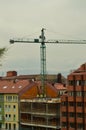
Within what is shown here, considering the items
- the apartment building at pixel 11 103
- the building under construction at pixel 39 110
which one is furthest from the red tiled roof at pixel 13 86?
the building under construction at pixel 39 110

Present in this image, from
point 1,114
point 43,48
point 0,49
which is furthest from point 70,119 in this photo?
point 0,49

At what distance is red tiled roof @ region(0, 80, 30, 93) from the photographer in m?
100

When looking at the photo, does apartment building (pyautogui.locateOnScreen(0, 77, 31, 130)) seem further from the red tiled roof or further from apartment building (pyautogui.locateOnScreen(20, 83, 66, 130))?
apartment building (pyautogui.locateOnScreen(20, 83, 66, 130))

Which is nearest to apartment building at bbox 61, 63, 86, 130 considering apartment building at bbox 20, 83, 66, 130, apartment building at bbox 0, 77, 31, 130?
apartment building at bbox 20, 83, 66, 130

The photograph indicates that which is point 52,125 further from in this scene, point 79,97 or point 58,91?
point 58,91

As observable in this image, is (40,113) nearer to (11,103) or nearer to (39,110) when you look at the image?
(39,110)

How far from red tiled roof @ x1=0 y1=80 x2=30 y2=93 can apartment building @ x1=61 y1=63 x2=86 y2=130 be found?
1806 centimetres

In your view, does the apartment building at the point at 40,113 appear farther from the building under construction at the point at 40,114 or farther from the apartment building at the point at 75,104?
the apartment building at the point at 75,104

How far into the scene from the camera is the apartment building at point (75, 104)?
264ft

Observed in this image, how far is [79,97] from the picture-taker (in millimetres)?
81250

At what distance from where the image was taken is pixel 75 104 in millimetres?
82125

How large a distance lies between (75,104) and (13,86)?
26018mm

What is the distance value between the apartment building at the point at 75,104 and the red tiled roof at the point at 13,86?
59.3 ft

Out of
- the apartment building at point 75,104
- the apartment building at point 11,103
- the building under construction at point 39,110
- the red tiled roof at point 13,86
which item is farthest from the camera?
the red tiled roof at point 13,86
